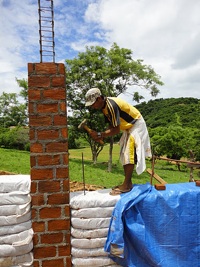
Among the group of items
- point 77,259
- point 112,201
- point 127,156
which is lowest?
point 77,259

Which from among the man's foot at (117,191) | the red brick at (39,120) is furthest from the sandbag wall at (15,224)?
the man's foot at (117,191)

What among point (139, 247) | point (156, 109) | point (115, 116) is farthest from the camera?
point (156, 109)

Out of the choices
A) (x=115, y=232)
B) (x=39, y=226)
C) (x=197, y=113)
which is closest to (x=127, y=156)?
(x=115, y=232)

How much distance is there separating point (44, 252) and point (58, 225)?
243 mm

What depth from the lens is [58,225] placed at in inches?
81.9

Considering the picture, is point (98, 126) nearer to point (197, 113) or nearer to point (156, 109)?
point (197, 113)

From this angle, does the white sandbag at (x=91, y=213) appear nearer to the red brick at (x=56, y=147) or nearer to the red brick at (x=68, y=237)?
the red brick at (x=68, y=237)

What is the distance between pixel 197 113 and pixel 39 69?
1448 inches

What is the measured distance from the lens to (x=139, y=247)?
7.05ft

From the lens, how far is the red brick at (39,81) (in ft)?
6.54

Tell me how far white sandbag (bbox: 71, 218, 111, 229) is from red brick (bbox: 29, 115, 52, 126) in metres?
0.83

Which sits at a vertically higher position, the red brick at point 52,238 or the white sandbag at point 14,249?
the red brick at point 52,238

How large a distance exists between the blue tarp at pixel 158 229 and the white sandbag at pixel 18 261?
632 millimetres

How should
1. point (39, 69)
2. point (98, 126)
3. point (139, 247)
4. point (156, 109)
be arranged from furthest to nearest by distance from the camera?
point (156, 109)
point (98, 126)
point (139, 247)
point (39, 69)
